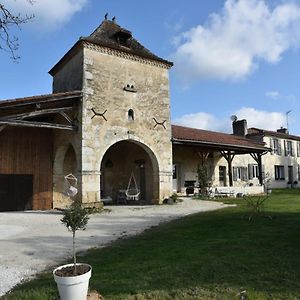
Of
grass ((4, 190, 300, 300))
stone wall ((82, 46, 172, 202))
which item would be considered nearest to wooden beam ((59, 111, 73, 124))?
stone wall ((82, 46, 172, 202))

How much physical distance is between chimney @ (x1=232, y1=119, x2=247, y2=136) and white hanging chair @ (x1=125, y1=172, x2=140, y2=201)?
43.6 ft

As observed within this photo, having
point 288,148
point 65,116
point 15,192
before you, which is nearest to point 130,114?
point 65,116

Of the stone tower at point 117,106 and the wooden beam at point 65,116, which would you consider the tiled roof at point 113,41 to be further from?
the wooden beam at point 65,116

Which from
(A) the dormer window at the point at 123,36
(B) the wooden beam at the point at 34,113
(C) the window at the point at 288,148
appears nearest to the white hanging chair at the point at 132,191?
(B) the wooden beam at the point at 34,113

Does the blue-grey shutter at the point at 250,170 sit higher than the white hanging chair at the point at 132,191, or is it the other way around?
the blue-grey shutter at the point at 250,170

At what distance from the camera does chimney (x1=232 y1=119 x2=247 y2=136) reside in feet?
91.6

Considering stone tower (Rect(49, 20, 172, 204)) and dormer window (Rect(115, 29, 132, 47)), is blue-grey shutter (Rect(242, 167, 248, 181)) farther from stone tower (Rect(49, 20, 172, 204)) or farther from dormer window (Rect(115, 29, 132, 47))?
dormer window (Rect(115, 29, 132, 47))

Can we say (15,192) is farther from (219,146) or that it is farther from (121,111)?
(219,146)

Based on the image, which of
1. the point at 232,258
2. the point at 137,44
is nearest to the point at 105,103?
the point at 137,44

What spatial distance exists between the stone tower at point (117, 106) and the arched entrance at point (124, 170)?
5 cm

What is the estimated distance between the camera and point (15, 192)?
14.6 m

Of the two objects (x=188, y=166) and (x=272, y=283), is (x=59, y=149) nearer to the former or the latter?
(x=188, y=166)

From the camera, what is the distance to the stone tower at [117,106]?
1340 cm

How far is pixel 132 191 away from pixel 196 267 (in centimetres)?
1209
